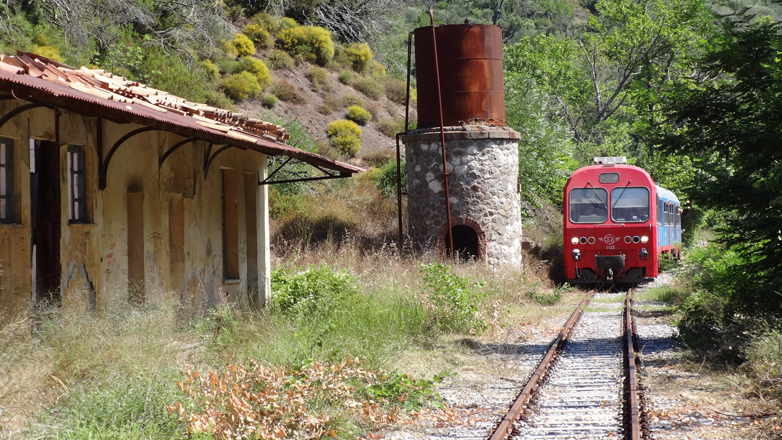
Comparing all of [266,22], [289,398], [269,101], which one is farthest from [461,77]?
[266,22]

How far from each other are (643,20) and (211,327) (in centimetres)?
3648

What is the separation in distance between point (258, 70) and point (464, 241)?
18.6 metres

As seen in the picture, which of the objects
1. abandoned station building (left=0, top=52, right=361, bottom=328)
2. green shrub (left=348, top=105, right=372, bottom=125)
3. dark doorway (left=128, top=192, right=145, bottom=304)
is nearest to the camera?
abandoned station building (left=0, top=52, right=361, bottom=328)

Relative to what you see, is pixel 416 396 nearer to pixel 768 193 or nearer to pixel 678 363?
pixel 678 363

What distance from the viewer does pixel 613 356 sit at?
11.3 metres

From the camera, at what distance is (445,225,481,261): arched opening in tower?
21.7 metres

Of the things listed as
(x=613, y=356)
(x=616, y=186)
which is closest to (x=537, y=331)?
(x=613, y=356)

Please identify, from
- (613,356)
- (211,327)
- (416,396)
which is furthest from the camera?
(613,356)

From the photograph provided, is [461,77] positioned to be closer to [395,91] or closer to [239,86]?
[239,86]

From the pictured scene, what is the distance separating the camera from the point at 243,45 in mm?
39438

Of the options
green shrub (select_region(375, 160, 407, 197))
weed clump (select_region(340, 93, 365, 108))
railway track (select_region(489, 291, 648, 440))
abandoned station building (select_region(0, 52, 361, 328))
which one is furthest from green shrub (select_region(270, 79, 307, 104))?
railway track (select_region(489, 291, 648, 440))

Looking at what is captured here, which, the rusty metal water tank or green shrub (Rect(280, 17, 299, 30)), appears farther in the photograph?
green shrub (Rect(280, 17, 299, 30))

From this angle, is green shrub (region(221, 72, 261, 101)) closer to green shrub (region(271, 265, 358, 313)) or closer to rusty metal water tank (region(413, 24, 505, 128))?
rusty metal water tank (region(413, 24, 505, 128))

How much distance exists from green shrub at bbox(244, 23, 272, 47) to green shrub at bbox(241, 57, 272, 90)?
150 inches
